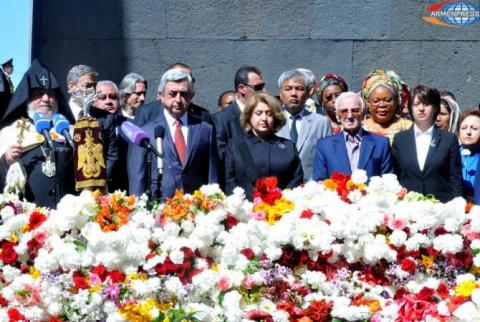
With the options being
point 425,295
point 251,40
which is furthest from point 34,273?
point 251,40

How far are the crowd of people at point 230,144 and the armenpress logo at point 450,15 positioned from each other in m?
3.07

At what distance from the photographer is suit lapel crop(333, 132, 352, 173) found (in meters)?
7.88

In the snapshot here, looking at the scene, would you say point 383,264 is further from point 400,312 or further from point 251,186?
point 251,186

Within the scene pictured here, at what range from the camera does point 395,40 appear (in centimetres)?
1169

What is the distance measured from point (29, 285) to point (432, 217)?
2081 mm

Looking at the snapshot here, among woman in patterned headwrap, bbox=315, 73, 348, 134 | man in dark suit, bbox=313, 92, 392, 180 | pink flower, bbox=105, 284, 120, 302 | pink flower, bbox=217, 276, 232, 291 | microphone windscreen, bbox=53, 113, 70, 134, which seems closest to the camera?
pink flower, bbox=105, 284, 120, 302

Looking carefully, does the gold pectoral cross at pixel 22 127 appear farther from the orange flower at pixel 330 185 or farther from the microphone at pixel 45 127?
the orange flower at pixel 330 185

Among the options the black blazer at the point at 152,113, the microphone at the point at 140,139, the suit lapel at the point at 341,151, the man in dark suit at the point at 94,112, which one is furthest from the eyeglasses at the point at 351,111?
the microphone at the point at 140,139

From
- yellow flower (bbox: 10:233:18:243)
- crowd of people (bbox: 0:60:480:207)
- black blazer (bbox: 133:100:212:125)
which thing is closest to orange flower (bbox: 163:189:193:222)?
yellow flower (bbox: 10:233:18:243)

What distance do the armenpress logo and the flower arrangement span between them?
5.87 meters

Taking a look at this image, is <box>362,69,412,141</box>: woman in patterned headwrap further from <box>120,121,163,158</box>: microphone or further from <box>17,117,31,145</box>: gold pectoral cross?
<box>17,117,31,145</box>: gold pectoral cross

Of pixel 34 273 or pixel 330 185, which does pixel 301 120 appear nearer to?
pixel 330 185

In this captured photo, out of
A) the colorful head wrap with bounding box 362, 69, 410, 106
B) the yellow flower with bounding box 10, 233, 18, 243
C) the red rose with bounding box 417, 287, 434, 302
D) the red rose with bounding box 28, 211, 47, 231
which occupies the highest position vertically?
the colorful head wrap with bounding box 362, 69, 410, 106

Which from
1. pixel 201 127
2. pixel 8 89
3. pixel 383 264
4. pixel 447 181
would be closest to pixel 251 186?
pixel 201 127
